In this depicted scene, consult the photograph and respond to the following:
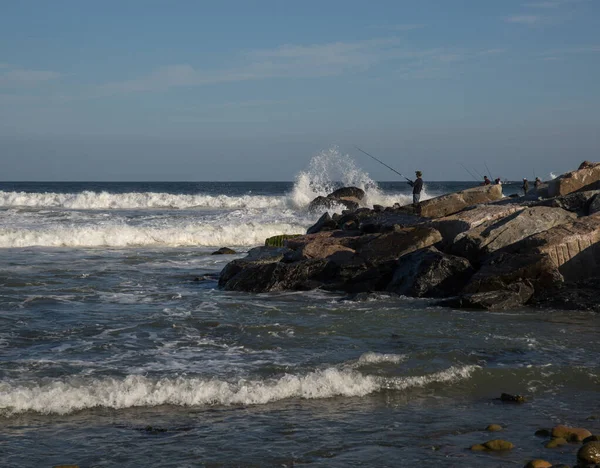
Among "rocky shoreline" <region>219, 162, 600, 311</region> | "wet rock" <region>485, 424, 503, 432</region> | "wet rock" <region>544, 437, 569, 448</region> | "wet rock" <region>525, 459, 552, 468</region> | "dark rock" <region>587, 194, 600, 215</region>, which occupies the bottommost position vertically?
"wet rock" <region>485, 424, 503, 432</region>

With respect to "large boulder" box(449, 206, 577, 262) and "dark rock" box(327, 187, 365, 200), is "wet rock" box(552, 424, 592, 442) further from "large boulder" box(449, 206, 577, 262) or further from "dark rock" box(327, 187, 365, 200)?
"dark rock" box(327, 187, 365, 200)

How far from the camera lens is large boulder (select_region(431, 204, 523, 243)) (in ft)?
49.5

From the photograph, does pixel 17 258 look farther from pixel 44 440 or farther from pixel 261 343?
pixel 44 440

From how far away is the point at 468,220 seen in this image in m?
15.2

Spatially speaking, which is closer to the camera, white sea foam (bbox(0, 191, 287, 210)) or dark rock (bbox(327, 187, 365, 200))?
dark rock (bbox(327, 187, 365, 200))

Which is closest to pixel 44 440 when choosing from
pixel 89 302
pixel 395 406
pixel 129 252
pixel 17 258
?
pixel 395 406

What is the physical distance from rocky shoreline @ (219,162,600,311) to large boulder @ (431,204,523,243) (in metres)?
0.02

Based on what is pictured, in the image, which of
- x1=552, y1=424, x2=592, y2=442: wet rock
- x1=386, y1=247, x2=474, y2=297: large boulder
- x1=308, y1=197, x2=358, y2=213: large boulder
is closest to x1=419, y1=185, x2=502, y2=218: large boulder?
x1=386, y1=247, x2=474, y2=297: large boulder

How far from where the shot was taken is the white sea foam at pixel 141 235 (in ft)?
78.2

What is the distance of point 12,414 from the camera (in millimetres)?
6949

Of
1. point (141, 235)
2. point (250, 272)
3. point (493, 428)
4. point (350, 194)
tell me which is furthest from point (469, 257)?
point (350, 194)

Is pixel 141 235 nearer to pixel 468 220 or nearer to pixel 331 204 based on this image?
pixel 331 204

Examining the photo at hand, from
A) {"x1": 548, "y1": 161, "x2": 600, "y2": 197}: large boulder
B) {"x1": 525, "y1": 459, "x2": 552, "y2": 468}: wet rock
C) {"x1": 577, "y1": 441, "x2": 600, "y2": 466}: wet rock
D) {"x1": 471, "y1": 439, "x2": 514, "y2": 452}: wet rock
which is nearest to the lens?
{"x1": 525, "y1": 459, "x2": 552, "y2": 468}: wet rock

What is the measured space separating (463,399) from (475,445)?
1.53m
